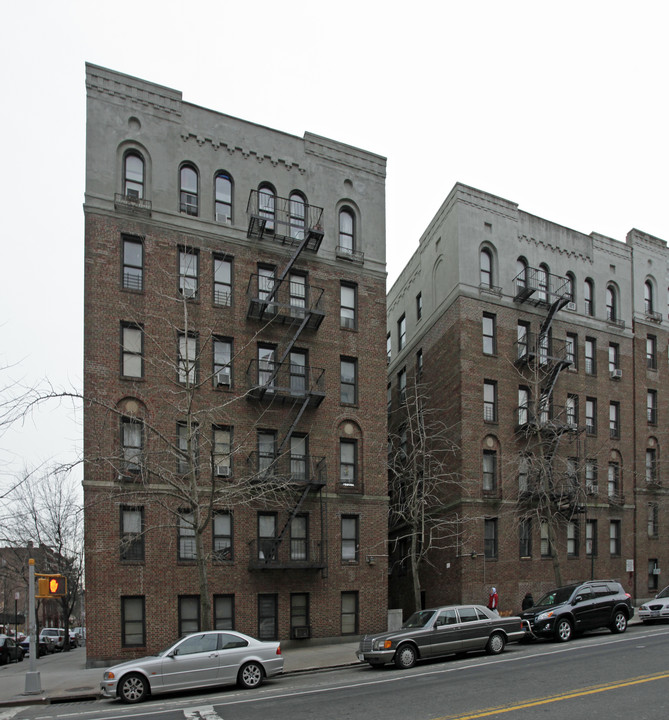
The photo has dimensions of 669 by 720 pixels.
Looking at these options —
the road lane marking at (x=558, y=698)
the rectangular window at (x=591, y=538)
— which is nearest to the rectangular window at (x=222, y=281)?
the road lane marking at (x=558, y=698)

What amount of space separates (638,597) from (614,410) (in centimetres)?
934

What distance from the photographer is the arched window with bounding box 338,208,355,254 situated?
3030 centimetres

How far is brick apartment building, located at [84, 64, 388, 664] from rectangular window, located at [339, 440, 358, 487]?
0.21 feet

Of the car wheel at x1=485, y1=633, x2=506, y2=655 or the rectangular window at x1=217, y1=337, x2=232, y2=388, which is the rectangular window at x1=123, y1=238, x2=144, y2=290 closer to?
the rectangular window at x1=217, y1=337, x2=232, y2=388

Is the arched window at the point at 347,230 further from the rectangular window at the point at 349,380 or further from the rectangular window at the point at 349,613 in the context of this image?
the rectangular window at the point at 349,613

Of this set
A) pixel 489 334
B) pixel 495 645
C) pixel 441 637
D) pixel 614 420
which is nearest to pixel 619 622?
pixel 495 645

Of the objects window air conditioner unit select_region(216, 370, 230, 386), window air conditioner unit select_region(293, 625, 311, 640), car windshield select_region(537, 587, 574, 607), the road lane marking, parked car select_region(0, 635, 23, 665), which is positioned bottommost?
parked car select_region(0, 635, 23, 665)

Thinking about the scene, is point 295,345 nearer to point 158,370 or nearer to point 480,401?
point 158,370

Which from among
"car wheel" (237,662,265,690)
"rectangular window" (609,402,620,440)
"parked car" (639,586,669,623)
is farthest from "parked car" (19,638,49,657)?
"rectangular window" (609,402,620,440)

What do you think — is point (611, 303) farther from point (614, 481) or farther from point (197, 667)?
point (197, 667)

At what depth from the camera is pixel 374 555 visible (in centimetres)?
2808

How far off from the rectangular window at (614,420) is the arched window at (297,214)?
Answer: 62.7ft

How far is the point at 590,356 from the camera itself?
36.6m

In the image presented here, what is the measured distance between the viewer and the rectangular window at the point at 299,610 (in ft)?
86.4
